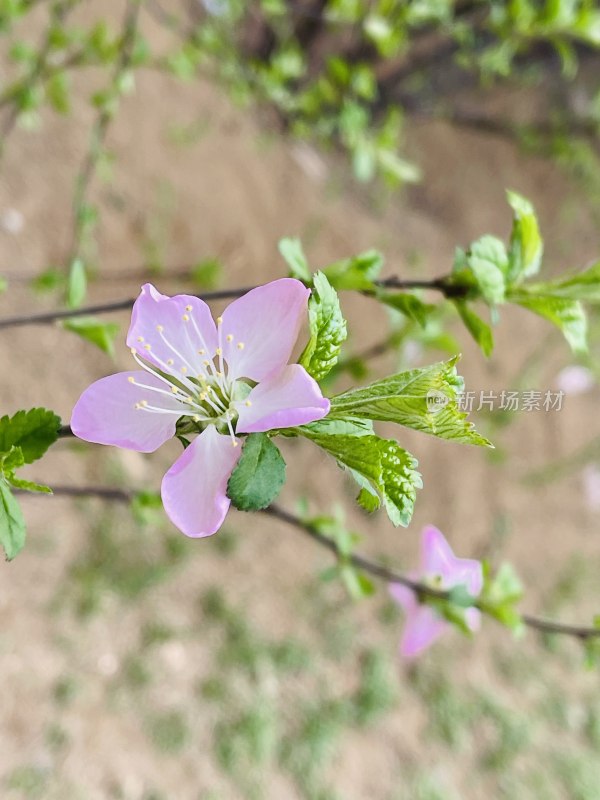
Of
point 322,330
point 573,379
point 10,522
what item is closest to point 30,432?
point 10,522

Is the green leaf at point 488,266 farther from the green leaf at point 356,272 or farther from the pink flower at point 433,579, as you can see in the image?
the pink flower at point 433,579

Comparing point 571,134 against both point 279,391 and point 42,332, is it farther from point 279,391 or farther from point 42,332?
point 279,391

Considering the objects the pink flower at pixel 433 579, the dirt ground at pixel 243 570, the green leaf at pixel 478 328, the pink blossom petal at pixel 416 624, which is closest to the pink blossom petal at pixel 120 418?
the green leaf at pixel 478 328

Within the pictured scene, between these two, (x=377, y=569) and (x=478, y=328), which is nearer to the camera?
(x=478, y=328)

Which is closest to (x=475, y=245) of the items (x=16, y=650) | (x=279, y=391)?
(x=279, y=391)

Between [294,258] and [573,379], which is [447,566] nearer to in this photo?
[294,258]
